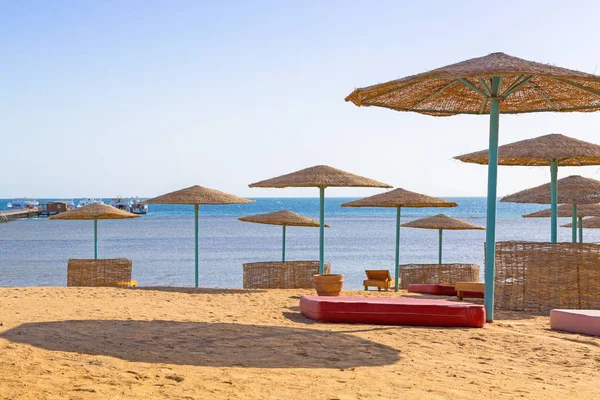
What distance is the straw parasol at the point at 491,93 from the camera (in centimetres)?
741

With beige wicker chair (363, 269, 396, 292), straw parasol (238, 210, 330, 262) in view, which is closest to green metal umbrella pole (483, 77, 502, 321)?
beige wicker chair (363, 269, 396, 292)

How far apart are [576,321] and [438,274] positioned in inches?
266

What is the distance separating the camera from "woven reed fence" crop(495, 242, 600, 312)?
31.4 feet

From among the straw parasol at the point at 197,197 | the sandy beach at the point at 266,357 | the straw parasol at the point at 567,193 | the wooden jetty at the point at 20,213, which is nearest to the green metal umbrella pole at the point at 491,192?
the sandy beach at the point at 266,357

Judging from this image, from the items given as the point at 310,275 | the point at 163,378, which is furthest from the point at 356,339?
the point at 310,275

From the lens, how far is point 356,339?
6.76 m

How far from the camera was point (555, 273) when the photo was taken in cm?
961

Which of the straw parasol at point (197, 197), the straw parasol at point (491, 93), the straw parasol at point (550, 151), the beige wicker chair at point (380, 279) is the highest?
the straw parasol at point (491, 93)

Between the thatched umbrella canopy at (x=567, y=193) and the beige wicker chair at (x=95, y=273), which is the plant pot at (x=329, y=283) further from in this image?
the beige wicker chair at (x=95, y=273)

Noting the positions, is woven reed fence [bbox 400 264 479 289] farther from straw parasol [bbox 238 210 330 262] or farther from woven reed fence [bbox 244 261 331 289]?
straw parasol [bbox 238 210 330 262]

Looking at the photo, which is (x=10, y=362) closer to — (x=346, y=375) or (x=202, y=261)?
(x=346, y=375)

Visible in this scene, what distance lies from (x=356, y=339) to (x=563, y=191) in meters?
7.74

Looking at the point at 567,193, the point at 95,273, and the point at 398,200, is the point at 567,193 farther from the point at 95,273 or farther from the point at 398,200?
the point at 95,273

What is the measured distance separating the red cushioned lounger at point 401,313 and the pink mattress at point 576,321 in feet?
3.07
